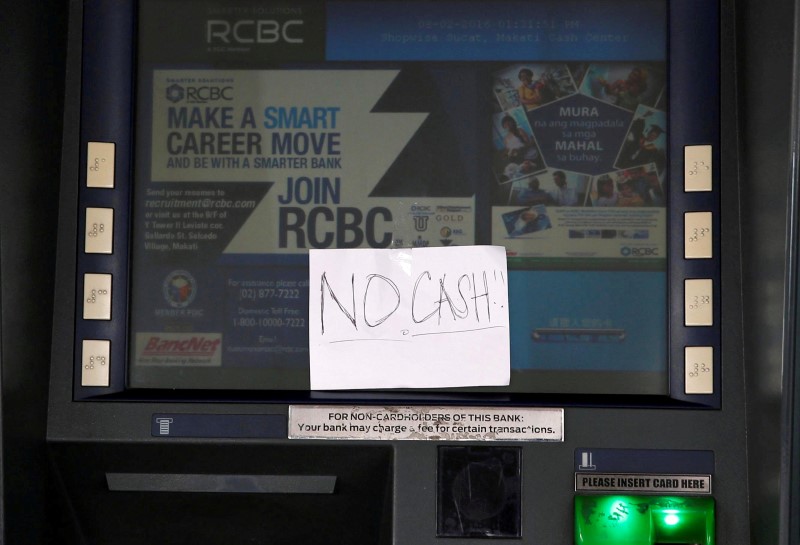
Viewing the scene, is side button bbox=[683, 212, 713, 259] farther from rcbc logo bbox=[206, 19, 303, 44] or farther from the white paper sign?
rcbc logo bbox=[206, 19, 303, 44]

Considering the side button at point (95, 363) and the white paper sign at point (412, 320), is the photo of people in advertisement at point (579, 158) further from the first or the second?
the side button at point (95, 363)

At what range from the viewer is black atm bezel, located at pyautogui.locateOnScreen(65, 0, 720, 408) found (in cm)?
173

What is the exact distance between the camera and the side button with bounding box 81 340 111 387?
5.79 ft

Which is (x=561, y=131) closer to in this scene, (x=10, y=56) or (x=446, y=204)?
(x=446, y=204)

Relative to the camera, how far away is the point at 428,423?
5.65ft

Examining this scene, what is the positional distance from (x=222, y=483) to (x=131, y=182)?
61 centimetres

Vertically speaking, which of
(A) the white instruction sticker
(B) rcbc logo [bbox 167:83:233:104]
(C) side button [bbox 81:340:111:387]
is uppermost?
(B) rcbc logo [bbox 167:83:233:104]

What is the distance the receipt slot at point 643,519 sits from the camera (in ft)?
5.43

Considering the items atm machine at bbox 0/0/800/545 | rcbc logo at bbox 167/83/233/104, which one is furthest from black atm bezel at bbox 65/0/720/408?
rcbc logo at bbox 167/83/233/104

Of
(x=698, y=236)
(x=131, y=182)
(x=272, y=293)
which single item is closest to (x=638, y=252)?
(x=698, y=236)

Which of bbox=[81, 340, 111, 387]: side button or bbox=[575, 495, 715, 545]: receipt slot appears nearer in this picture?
bbox=[575, 495, 715, 545]: receipt slot

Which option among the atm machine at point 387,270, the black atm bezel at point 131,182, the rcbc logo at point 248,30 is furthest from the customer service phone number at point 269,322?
the rcbc logo at point 248,30

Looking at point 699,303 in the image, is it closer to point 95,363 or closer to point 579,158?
point 579,158

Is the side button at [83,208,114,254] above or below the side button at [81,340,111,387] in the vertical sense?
above
